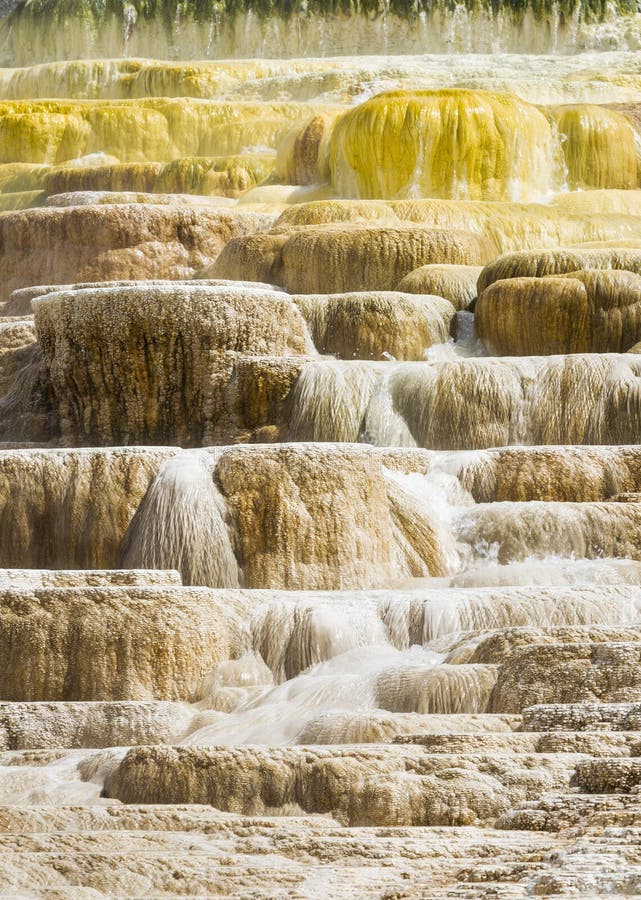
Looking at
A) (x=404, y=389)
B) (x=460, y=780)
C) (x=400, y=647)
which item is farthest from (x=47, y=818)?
(x=404, y=389)

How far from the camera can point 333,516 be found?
1034 centimetres

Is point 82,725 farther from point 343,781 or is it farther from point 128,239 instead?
point 128,239

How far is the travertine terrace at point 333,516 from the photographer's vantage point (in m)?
5.01

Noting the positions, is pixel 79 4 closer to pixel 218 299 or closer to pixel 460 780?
pixel 218 299

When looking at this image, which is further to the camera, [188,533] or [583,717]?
[188,533]

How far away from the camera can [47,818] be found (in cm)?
524

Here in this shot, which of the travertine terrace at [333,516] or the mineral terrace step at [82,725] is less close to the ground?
the travertine terrace at [333,516]

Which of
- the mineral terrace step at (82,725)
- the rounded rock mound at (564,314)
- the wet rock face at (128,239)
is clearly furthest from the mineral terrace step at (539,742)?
the wet rock face at (128,239)

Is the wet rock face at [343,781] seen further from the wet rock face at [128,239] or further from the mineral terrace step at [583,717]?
the wet rock face at [128,239]

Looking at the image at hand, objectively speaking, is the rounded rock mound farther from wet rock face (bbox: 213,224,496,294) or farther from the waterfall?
the waterfall

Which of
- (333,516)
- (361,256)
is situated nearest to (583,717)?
(333,516)

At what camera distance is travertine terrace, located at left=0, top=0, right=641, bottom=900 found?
501cm

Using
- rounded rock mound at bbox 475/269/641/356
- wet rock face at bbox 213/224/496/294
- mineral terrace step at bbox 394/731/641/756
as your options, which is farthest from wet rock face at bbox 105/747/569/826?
wet rock face at bbox 213/224/496/294

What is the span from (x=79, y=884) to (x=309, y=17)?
118ft
